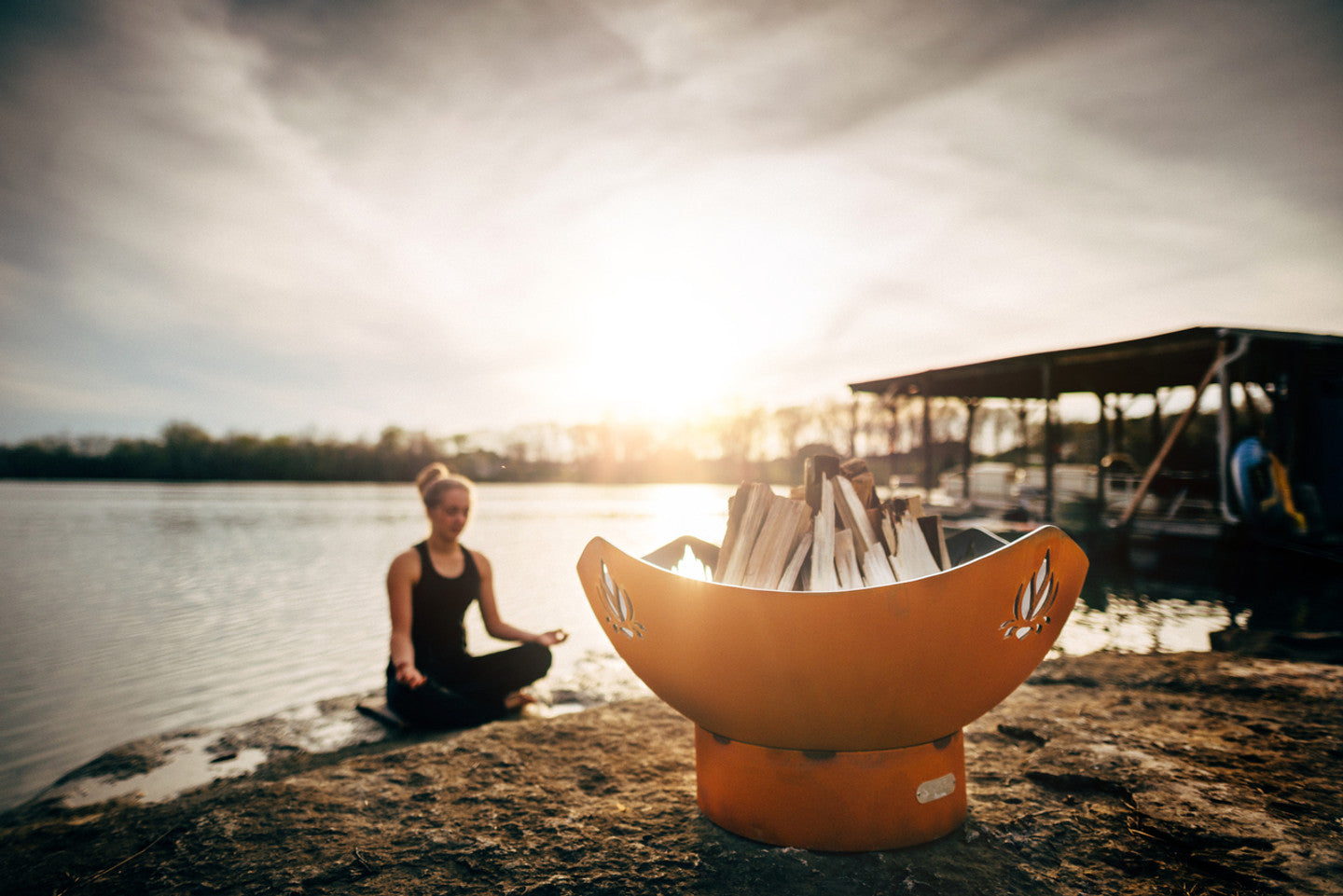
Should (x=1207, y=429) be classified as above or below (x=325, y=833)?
above

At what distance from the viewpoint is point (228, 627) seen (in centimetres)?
706

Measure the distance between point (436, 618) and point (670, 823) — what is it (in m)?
1.99

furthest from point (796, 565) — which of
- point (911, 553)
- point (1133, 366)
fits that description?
point (1133, 366)

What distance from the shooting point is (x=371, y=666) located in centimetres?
539

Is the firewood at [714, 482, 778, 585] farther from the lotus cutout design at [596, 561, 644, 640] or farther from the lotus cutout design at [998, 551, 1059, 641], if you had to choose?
the lotus cutout design at [998, 551, 1059, 641]

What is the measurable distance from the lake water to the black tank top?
1003 millimetres

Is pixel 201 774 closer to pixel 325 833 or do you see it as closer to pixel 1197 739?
pixel 325 833

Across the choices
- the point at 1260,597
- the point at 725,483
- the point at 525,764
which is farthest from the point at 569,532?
the point at 725,483

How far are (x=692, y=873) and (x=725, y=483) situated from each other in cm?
4060

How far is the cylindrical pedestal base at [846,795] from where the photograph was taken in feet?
5.60

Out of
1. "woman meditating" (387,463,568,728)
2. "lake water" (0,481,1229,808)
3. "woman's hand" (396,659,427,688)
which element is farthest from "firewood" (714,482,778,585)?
"woman's hand" (396,659,427,688)

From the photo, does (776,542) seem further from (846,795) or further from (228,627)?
(228,627)

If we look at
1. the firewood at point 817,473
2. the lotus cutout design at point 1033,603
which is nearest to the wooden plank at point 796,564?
the firewood at point 817,473

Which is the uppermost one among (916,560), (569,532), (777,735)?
(916,560)
